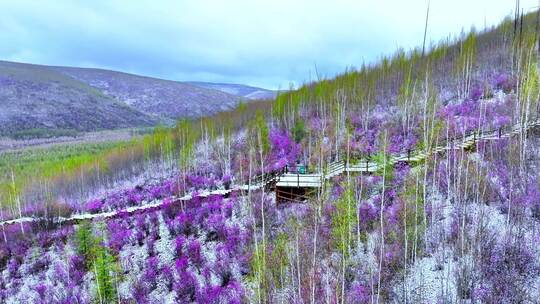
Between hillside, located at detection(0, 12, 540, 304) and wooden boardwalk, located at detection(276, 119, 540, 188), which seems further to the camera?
wooden boardwalk, located at detection(276, 119, 540, 188)

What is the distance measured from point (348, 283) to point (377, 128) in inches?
1092

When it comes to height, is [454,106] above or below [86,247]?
above

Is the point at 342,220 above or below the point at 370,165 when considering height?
below

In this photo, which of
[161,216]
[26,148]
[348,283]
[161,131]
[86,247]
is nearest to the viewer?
[348,283]

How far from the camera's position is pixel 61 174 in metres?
72.8

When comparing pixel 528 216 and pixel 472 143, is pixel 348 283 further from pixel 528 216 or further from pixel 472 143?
pixel 472 143

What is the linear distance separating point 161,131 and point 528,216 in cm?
6102

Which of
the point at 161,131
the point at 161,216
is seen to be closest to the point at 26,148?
the point at 161,131

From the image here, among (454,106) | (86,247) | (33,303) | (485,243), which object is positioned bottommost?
(33,303)

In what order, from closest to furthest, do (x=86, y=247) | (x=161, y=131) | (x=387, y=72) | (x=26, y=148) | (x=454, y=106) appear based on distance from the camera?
(x=86, y=247) → (x=454, y=106) → (x=387, y=72) → (x=161, y=131) → (x=26, y=148)

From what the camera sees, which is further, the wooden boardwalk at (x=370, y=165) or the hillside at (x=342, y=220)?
the wooden boardwalk at (x=370, y=165)

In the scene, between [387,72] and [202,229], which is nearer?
[202,229]

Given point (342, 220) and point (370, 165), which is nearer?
point (342, 220)

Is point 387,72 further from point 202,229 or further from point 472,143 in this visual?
point 202,229
